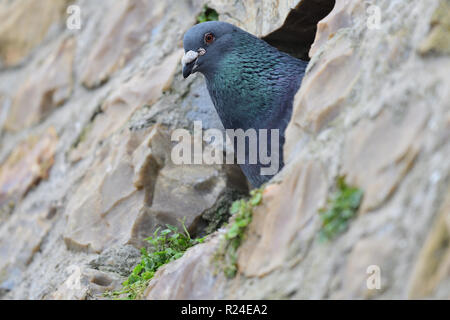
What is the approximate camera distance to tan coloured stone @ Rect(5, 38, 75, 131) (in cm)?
588

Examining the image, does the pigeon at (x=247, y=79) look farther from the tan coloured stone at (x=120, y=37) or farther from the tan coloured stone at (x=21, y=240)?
the tan coloured stone at (x=21, y=240)

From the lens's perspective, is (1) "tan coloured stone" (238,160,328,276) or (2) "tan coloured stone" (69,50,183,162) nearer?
(1) "tan coloured stone" (238,160,328,276)

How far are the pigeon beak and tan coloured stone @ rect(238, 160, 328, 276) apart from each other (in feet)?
5.14

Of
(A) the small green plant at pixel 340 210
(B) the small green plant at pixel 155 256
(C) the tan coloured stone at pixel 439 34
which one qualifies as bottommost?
(B) the small green plant at pixel 155 256

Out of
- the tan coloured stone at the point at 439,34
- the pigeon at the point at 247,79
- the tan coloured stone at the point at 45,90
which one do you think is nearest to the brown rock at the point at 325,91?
the tan coloured stone at the point at 439,34

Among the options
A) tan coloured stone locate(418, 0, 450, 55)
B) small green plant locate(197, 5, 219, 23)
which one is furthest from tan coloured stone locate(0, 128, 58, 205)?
tan coloured stone locate(418, 0, 450, 55)

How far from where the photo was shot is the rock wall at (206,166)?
87.4 inches

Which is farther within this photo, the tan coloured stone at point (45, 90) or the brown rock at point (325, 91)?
the tan coloured stone at point (45, 90)

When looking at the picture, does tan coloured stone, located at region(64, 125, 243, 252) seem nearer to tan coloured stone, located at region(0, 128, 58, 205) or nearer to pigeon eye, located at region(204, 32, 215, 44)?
pigeon eye, located at region(204, 32, 215, 44)

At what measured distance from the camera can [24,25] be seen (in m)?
6.71

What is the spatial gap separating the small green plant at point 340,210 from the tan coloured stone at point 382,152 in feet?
0.10

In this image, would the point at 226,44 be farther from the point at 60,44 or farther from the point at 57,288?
the point at 60,44

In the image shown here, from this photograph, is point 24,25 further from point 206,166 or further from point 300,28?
point 300,28
